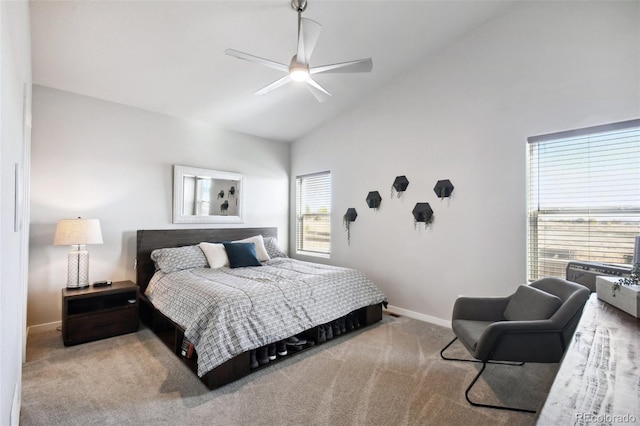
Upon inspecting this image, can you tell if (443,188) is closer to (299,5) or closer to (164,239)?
(299,5)

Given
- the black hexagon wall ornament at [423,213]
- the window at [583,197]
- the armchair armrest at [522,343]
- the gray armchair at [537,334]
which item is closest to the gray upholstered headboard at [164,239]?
the black hexagon wall ornament at [423,213]

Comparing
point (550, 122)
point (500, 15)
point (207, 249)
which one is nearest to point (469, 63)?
point (500, 15)

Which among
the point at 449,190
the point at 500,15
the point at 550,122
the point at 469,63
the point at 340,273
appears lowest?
the point at 340,273

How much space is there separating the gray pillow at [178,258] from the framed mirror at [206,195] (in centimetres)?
57

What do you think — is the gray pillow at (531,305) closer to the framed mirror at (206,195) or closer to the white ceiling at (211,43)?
the white ceiling at (211,43)

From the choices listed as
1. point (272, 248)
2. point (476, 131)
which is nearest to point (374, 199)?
point (476, 131)

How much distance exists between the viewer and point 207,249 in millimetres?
3877

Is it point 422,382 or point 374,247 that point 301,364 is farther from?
point 374,247

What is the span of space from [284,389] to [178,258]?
7.02 feet

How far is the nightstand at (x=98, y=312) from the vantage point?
291 centimetres

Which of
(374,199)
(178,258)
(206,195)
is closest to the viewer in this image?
(178,258)

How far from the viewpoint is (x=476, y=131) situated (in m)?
3.29

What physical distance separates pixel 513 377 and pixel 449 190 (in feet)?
6.20

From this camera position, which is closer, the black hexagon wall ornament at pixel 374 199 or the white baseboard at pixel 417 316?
the white baseboard at pixel 417 316
